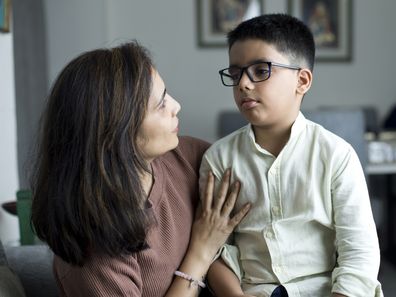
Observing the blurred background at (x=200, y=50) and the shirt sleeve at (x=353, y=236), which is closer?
the shirt sleeve at (x=353, y=236)

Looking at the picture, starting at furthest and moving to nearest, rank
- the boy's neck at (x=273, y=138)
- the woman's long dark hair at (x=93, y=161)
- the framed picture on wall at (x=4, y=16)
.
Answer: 1. the framed picture on wall at (x=4, y=16)
2. the boy's neck at (x=273, y=138)
3. the woman's long dark hair at (x=93, y=161)

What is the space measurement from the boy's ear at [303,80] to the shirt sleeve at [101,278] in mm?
562

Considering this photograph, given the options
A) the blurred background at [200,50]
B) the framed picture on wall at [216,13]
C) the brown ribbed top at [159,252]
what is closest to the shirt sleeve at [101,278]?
the brown ribbed top at [159,252]

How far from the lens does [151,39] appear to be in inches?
173

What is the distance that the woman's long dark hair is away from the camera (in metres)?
0.95

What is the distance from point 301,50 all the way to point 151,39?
134 inches

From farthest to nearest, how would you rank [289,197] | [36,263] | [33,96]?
[33,96], [36,263], [289,197]

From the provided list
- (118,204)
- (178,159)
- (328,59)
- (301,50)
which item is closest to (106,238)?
(118,204)

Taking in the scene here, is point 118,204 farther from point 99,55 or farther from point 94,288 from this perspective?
Answer: point 99,55

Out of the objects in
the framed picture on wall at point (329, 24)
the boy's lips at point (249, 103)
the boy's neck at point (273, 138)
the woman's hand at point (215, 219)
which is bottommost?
the woman's hand at point (215, 219)

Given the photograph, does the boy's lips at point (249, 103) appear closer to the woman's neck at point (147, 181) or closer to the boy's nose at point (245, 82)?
the boy's nose at point (245, 82)

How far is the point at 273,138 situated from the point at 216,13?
11.4ft

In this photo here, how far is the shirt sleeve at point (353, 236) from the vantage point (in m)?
1.01

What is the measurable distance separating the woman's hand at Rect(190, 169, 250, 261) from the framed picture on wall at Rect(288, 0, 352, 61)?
3.63m
